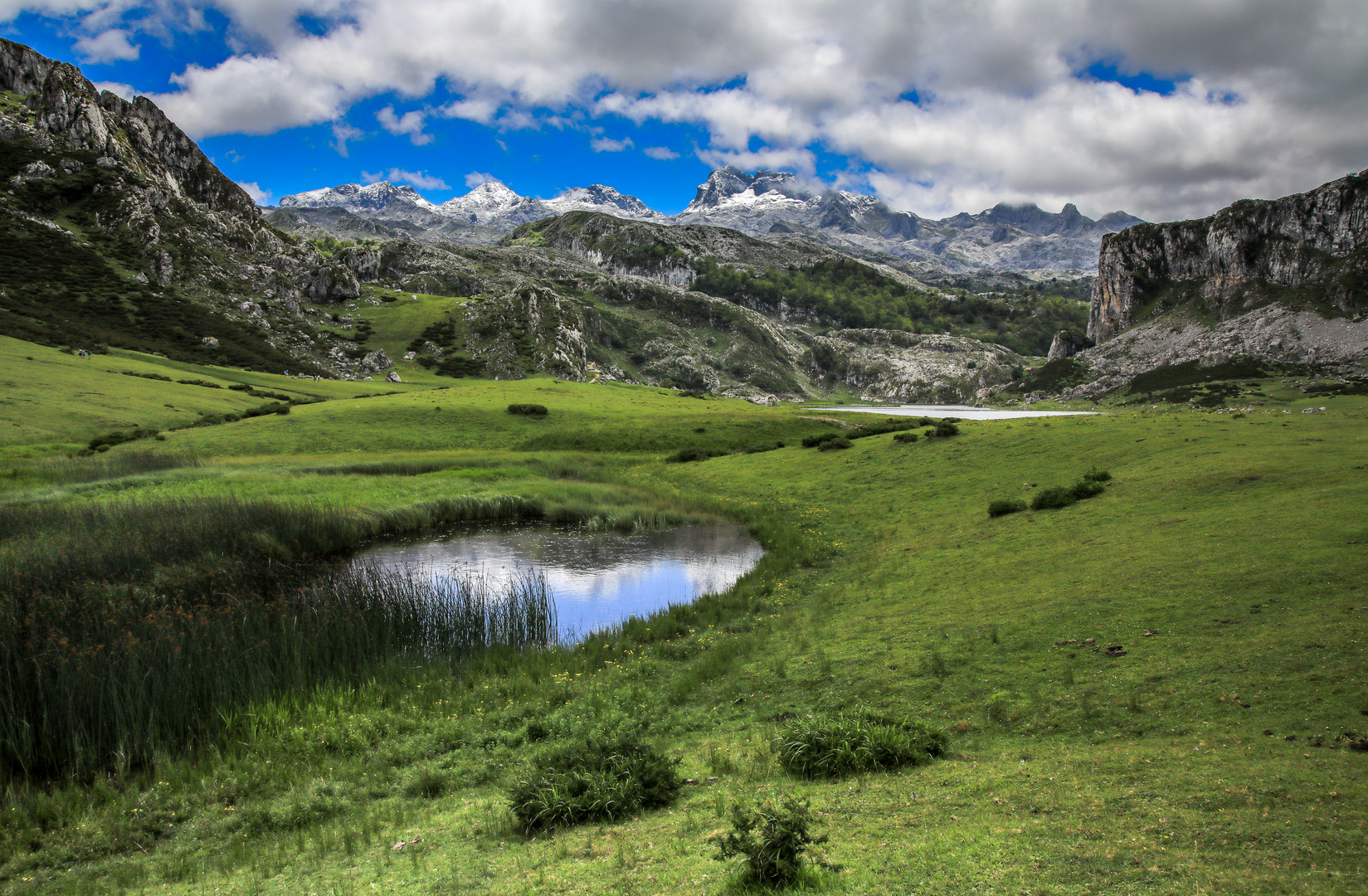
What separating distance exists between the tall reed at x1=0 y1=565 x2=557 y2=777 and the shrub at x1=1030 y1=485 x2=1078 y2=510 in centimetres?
2289

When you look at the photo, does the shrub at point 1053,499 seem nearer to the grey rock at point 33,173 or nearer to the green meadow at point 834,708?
the green meadow at point 834,708

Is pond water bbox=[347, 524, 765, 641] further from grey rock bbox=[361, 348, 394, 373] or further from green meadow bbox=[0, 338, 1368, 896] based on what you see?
grey rock bbox=[361, 348, 394, 373]

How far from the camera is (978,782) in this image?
8883mm

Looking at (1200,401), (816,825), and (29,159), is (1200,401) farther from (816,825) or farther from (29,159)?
(29,159)

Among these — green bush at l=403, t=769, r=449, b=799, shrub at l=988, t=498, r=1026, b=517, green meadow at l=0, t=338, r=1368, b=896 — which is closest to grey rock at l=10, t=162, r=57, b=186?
green meadow at l=0, t=338, r=1368, b=896

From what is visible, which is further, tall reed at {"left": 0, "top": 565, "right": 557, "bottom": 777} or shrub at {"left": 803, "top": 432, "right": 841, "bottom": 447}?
shrub at {"left": 803, "top": 432, "right": 841, "bottom": 447}

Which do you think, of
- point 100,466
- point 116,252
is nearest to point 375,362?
point 116,252

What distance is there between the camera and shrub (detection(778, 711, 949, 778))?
10312 millimetres

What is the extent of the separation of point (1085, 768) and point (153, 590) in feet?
82.9

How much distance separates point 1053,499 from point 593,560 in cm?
2246

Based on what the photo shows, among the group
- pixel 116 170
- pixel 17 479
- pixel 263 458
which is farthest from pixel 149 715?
pixel 116 170

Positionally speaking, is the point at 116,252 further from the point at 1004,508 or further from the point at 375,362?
the point at 1004,508

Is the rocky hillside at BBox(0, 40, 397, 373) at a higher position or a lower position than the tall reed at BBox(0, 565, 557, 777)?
higher

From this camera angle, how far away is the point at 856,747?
10.7 m
